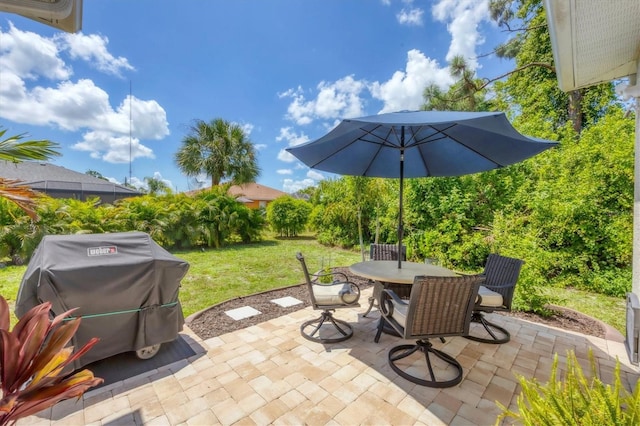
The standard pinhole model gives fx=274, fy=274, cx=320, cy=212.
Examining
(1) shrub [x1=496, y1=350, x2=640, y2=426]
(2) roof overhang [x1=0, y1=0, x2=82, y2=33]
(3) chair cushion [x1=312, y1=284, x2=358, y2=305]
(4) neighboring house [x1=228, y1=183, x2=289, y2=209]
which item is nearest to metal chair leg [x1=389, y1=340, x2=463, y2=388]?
(3) chair cushion [x1=312, y1=284, x2=358, y2=305]

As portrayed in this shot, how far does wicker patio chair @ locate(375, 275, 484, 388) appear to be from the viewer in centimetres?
229

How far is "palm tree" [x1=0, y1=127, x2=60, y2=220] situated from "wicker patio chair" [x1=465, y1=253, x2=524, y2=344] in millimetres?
4360

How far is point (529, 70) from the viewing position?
33.1 ft

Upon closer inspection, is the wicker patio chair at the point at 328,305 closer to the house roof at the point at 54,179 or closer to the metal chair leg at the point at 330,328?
the metal chair leg at the point at 330,328

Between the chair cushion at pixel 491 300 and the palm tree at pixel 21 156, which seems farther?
the chair cushion at pixel 491 300

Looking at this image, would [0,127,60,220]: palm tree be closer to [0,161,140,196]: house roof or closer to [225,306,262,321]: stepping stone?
[225,306,262,321]: stepping stone

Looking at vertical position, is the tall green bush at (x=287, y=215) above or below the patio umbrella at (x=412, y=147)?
below

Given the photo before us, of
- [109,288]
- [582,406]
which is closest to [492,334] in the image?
[582,406]

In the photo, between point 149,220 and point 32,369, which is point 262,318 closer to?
point 32,369

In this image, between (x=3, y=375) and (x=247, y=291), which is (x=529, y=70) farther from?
(x=3, y=375)

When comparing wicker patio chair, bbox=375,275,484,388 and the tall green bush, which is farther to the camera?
the tall green bush

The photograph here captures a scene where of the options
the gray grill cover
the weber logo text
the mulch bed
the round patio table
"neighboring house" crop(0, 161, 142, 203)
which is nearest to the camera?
the gray grill cover

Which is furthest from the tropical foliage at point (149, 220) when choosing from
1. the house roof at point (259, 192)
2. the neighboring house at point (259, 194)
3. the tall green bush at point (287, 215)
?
the house roof at point (259, 192)

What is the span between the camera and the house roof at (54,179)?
1356 centimetres
